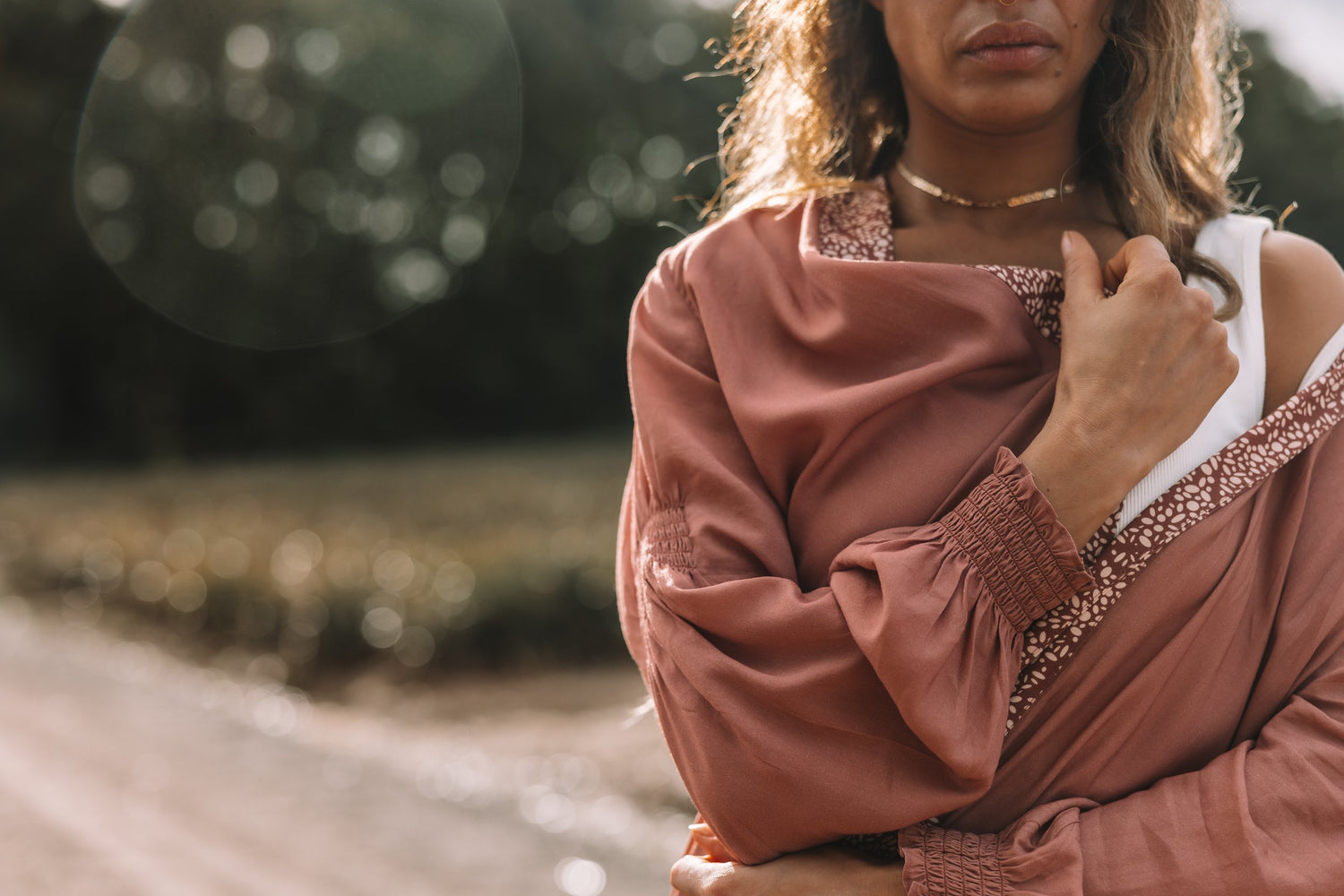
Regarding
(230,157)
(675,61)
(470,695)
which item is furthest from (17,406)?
(470,695)

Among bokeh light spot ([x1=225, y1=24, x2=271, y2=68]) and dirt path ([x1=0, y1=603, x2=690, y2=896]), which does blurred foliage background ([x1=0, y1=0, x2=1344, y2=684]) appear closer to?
bokeh light spot ([x1=225, y1=24, x2=271, y2=68])

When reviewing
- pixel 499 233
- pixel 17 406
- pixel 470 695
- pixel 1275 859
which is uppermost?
pixel 499 233

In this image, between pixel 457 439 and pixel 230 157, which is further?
pixel 457 439

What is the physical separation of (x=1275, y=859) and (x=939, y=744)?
356 millimetres

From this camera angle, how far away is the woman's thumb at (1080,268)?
1.35 m

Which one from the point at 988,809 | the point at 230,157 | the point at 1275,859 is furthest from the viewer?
the point at 230,157

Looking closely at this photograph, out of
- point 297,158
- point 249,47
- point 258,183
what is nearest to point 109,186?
point 258,183

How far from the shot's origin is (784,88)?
185 centimetres

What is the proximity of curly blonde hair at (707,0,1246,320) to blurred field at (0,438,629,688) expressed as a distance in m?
5.25

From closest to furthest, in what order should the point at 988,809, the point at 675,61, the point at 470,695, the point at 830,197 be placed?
the point at 988,809 < the point at 830,197 < the point at 470,695 < the point at 675,61

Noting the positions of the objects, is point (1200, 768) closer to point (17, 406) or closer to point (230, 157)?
point (230, 157)

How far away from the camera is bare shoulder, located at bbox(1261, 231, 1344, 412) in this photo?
136cm

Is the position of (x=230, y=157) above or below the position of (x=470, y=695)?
above

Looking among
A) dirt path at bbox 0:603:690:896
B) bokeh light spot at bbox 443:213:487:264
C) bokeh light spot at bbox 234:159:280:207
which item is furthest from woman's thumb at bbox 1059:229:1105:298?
bokeh light spot at bbox 443:213:487:264
